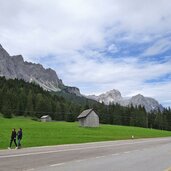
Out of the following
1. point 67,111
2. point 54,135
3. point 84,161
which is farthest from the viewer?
point 67,111

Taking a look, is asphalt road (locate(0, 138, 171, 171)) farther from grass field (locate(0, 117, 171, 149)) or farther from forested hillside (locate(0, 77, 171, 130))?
forested hillside (locate(0, 77, 171, 130))

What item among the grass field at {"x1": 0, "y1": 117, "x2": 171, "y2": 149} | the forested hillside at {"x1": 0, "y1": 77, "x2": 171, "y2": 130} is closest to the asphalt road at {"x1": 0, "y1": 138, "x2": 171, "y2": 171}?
the grass field at {"x1": 0, "y1": 117, "x2": 171, "y2": 149}

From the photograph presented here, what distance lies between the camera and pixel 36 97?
522 feet

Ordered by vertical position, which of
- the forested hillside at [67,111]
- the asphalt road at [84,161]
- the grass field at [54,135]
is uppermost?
the forested hillside at [67,111]

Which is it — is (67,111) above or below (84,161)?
above

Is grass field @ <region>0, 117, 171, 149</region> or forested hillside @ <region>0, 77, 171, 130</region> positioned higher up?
forested hillside @ <region>0, 77, 171, 130</region>

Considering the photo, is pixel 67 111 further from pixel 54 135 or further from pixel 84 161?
pixel 84 161

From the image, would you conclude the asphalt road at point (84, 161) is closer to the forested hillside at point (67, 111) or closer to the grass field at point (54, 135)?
the grass field at point (54, 135)

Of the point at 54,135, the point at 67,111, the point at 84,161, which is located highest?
the point at 67,111

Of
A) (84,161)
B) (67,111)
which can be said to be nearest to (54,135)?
(84,161)

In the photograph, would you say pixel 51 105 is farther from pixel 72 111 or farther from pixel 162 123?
pixel 162 123

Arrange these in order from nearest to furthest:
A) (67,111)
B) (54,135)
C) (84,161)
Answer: (84,161) → (54,135) → (67,111)

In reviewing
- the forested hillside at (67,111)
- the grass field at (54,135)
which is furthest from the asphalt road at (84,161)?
the forested hillside at (67,111)

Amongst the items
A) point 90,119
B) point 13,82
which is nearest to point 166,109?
point 13,82
